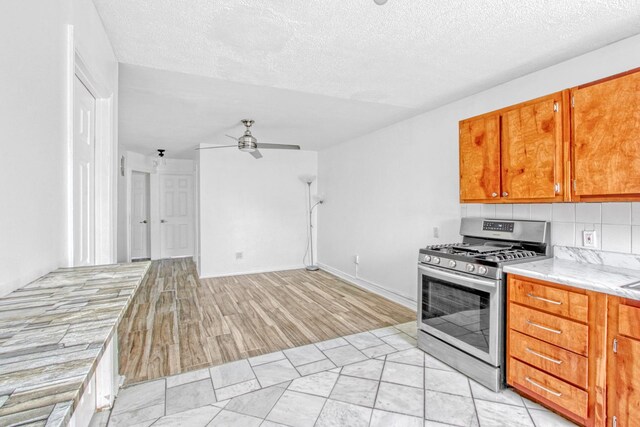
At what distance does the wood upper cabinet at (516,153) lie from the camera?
2109mm

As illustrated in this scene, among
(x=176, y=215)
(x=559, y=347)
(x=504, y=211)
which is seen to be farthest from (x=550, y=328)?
(x=176, y=215)

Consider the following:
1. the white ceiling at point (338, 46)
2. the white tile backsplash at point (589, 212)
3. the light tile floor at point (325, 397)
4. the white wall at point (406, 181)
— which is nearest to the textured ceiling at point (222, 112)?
the white ceiling at point (338, 46)

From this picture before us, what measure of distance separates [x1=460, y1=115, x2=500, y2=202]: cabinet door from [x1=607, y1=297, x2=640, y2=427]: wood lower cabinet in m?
1.11

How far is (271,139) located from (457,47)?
3488mm

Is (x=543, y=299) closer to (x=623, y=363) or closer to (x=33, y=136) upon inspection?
(x=623, y=363)

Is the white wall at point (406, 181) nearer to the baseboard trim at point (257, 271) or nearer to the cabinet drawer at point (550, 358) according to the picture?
the baseboard trim at point (257, 271)

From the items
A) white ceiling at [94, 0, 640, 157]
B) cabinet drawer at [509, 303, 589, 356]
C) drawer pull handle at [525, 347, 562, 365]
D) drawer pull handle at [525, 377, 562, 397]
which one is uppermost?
white ceiling at [94, 0, 640, 157]

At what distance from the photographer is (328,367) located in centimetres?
248

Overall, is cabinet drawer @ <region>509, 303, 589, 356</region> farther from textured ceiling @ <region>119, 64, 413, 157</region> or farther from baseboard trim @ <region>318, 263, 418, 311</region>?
textured ceiling @ <region>119, 64, 413, 157</region>

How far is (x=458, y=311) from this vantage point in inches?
94.6

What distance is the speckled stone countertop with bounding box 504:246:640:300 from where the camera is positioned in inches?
65.6

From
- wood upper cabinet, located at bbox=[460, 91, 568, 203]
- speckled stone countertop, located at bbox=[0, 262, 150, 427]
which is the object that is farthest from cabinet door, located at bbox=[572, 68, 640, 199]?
speckled stone countertop, located at bbox=[0, 262, 150, 427]

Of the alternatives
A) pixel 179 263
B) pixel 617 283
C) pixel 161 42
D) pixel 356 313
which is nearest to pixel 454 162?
pixel 617 283

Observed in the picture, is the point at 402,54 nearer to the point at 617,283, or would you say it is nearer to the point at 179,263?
the point at 617,283
